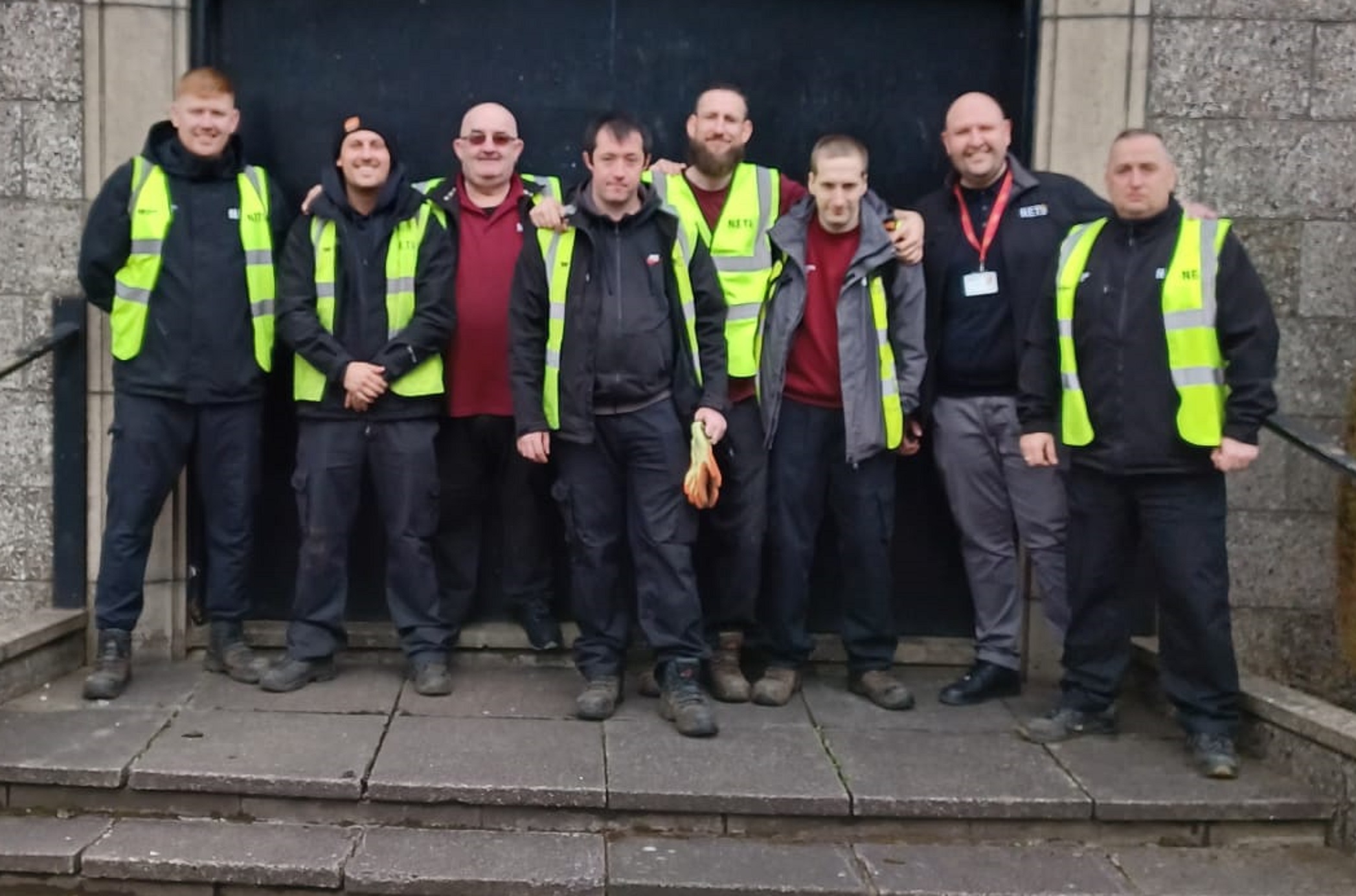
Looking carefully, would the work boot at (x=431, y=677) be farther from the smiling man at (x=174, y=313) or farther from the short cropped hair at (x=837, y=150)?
the short cropped hair at (x=837, y=150)

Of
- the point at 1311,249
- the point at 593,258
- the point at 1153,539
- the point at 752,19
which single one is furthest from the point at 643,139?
the point at 1311,249

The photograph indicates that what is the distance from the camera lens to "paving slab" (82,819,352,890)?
430 centimetres

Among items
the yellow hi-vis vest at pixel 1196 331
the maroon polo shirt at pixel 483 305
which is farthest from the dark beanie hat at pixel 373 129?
the yellow hi-vis vest at pixel 1196 331

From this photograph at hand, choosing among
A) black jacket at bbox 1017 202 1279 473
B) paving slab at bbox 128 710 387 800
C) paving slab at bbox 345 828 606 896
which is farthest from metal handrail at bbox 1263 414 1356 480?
paving slab at bbox 128 710 387 800

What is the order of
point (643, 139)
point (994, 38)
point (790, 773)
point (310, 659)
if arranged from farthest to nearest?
point (994, 38)
point (310, 659)
point (643, 139)
point (790, 773)

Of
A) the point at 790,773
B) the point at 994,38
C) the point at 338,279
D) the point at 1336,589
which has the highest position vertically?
the point at 994,38

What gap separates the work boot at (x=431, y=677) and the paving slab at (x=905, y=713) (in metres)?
1.30

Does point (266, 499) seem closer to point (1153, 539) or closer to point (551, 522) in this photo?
point (551, 522)

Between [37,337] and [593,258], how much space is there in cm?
213

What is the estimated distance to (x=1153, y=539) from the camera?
4930mm

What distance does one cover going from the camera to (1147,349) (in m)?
4.85

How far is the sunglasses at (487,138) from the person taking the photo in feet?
17.6

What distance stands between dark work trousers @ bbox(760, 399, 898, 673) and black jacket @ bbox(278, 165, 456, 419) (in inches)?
50.1

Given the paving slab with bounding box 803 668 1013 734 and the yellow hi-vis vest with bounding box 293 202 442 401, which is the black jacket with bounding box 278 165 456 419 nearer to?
the yellow hi-vis vest with bounding box 293 202 442 401
